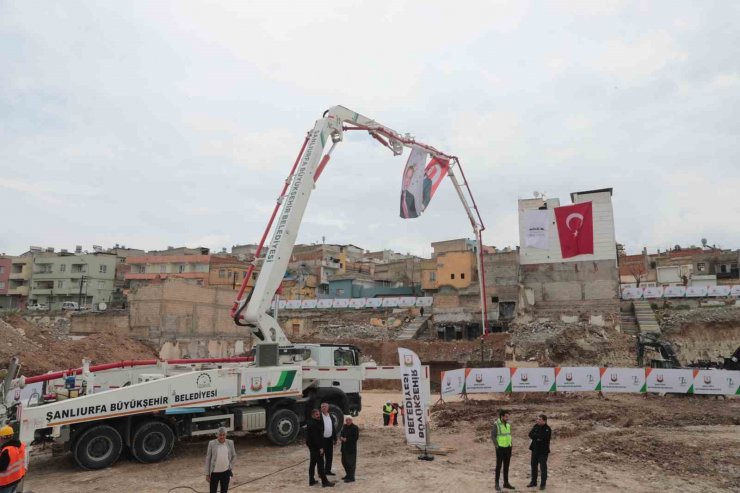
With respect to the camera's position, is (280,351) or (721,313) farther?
(721,313)

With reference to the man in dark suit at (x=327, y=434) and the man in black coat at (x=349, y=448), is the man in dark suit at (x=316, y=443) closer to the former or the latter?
the man in dark suit at (x=327, y=434)

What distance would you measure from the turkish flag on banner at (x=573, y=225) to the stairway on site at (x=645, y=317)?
8.48 meters

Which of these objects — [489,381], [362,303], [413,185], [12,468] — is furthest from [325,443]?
[362,303]

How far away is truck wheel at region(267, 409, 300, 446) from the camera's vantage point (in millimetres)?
13914

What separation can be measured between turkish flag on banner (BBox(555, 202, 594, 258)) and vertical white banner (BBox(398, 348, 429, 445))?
89.4ft

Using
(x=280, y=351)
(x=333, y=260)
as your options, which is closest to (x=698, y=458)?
(x=280, y=351)

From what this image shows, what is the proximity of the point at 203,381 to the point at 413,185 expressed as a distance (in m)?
11.0

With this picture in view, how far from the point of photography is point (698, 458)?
12.1m

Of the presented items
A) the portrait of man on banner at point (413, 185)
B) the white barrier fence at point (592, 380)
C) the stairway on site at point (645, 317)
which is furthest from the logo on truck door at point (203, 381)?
the stairway on site at point (645, 317)

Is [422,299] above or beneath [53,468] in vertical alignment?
above

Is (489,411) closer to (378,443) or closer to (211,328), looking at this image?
(378,443)

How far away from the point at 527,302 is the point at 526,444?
35841 millimetres

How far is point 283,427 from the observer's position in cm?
1409

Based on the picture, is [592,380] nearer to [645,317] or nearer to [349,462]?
[349,462]
